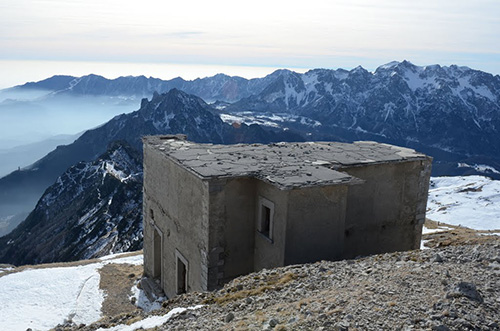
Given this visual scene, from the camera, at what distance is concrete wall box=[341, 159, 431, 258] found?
62.4 ft

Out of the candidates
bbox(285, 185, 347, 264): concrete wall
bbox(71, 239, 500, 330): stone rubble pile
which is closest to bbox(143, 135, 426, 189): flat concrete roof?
bbox(285, 185, 347, 264): concrete wall

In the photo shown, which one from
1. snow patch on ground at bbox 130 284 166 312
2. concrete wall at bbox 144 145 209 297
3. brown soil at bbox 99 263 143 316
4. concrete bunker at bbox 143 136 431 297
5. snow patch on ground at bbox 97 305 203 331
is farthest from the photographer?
brown soil at bbox 99 263 143 316

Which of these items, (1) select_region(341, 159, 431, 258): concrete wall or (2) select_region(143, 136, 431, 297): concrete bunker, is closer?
(2) select_region(143, 136, 431, 297): concrete bunker

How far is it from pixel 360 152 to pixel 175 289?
37.7 feet

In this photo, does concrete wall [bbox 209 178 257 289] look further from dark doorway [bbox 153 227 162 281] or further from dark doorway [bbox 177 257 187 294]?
dark doorway [bbox 153 227 162 281]

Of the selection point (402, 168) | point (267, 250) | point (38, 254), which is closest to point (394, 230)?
point (402, 168)

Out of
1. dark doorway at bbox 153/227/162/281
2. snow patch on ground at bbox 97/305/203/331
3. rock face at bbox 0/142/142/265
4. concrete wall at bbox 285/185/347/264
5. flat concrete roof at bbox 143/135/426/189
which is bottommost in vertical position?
rock face at bbox 0/142/142/265

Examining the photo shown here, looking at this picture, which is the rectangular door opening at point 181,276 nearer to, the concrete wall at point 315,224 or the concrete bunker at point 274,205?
the concrete bunker at point 274,205

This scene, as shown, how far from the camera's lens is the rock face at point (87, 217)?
211 feet

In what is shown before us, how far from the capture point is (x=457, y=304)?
870cm

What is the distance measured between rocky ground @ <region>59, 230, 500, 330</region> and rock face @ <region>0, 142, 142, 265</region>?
44.8 meters

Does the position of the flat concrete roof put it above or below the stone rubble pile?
above

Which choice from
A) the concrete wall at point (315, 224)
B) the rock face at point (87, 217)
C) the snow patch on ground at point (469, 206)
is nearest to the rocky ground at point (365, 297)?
the concrete wall at point (315, 224)

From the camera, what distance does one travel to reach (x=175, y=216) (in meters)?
20.3
